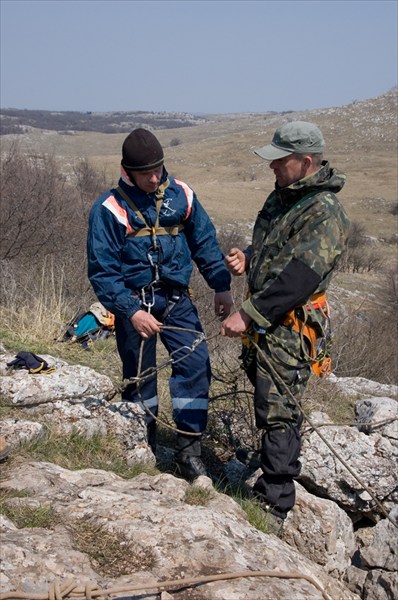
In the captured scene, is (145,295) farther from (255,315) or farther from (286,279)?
(286,279)

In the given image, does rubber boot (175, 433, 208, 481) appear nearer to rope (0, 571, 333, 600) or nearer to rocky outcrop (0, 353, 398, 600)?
rocky outcrop (0, 353, 398, 600)

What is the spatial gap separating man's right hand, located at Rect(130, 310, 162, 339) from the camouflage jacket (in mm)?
646

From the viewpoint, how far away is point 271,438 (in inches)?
143

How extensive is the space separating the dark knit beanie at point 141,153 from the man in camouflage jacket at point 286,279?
2.12 ft

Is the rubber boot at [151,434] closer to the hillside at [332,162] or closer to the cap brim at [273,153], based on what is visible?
the cap brim at [273,153]

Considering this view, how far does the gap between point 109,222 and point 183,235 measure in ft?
1.66

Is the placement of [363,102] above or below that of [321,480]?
above

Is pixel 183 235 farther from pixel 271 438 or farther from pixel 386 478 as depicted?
pixel 386 478

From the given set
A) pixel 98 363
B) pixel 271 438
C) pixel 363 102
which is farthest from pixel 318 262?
pixel 363 102

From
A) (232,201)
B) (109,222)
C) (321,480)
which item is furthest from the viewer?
(232,201)

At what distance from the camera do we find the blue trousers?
13.5 ft

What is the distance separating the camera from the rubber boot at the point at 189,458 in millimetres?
4168

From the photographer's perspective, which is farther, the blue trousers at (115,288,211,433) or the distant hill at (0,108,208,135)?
the distant hill at (0,108,208,135)

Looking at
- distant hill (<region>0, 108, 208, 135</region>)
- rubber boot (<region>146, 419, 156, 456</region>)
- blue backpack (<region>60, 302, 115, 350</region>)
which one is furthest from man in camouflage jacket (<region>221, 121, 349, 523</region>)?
distant hill (<region>0, 108, 208, 135</region>)
